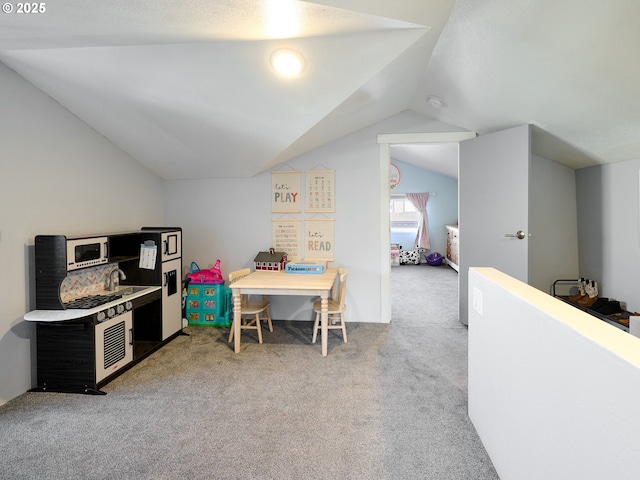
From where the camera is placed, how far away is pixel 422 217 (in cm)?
873

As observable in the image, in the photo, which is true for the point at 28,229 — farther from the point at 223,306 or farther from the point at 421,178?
the point at 421,178

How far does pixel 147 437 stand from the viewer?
6.27 ft

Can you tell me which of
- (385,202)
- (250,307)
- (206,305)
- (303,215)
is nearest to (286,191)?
(303,215)

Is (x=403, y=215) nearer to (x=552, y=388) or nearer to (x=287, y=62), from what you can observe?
(x=287, y=62)

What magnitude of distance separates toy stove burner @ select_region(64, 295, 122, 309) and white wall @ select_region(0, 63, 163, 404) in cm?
27

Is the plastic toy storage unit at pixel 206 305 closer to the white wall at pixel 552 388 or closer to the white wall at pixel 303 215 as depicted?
the white wall at pixel 303 215

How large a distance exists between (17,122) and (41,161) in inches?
11.0

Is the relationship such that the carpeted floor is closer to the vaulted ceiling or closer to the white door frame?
the white door frame

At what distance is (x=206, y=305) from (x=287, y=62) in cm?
256

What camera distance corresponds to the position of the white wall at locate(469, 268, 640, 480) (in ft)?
2.52

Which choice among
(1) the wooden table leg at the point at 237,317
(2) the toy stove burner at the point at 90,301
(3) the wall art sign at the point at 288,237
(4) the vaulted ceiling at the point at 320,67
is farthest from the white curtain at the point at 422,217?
(2) the toy stove burner at the point at 90,301

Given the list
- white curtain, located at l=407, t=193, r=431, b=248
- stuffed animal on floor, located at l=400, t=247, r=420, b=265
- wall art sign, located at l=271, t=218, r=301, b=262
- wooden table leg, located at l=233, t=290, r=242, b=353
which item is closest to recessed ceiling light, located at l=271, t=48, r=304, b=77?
wooden table leg, located at l=233, t=290, r=242, b=353

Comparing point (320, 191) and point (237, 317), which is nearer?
point (237, 317)

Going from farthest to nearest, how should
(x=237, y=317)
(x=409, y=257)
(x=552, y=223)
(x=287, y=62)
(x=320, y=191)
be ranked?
(x=409, y=257), (x=320, y=191), (x=552, y=223), (x=237, y=317), (x=287, y=62)
